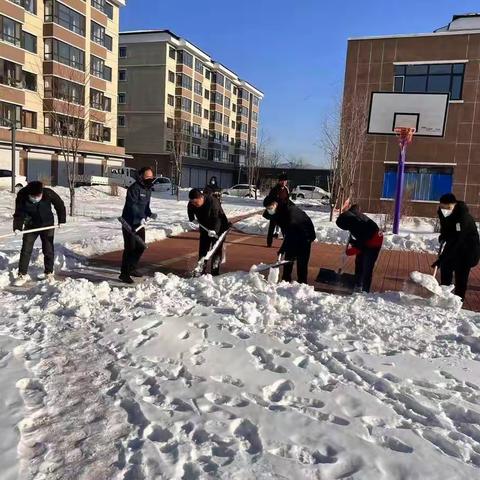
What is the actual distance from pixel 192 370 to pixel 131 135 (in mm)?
63372

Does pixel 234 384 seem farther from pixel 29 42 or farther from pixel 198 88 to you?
pixel 198 88

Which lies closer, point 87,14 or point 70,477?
point 70,477

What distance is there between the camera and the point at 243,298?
5.95 metres

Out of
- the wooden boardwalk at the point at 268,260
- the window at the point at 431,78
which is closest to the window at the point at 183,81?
the window at the point at 431,78

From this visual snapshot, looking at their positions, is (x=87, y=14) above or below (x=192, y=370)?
above

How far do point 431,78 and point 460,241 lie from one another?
2035 centimetres

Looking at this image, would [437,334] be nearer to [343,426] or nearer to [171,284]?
[343,426]

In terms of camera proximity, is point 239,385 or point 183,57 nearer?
point 239,385

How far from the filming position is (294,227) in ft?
22.5

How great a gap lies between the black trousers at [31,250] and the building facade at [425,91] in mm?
18858

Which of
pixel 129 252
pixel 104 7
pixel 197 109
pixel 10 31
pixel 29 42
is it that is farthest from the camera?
pixel 197 109

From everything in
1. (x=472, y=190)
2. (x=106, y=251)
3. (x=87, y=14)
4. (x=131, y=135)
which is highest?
(x=87, y=14)

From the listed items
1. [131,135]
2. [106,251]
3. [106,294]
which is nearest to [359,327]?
[106,294]

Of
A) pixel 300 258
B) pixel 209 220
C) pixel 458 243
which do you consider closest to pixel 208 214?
pixel 209 220
